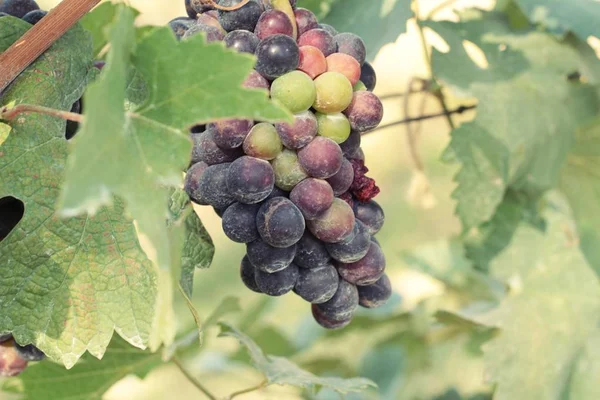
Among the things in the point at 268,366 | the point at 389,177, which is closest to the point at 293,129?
the point at 268,366

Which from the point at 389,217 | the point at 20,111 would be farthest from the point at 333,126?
the point at 389,217

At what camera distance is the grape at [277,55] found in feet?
2.95

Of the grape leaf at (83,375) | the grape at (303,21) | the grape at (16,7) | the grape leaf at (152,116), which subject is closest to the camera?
the grape leaf at (152,116)

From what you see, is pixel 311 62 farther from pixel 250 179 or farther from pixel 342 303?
pixel 342 303

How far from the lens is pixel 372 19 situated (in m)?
1.49

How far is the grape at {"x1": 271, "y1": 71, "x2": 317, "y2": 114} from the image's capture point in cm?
90

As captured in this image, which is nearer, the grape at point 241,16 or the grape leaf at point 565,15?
Result: the grape at point 241,16

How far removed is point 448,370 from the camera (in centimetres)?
232

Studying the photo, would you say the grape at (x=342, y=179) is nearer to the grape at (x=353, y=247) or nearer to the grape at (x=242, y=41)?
the grape at (x=353, y=247)

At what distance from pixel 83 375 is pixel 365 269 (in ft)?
2.17

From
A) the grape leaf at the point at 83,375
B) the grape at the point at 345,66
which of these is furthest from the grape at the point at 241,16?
the grape leaf at the point at 83,375

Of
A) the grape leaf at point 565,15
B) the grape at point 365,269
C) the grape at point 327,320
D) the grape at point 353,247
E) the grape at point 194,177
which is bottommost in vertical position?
the grape leaf at point 565,15

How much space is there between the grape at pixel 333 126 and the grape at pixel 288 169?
48 millimetres

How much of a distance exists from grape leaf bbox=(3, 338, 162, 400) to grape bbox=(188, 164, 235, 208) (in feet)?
1.68
